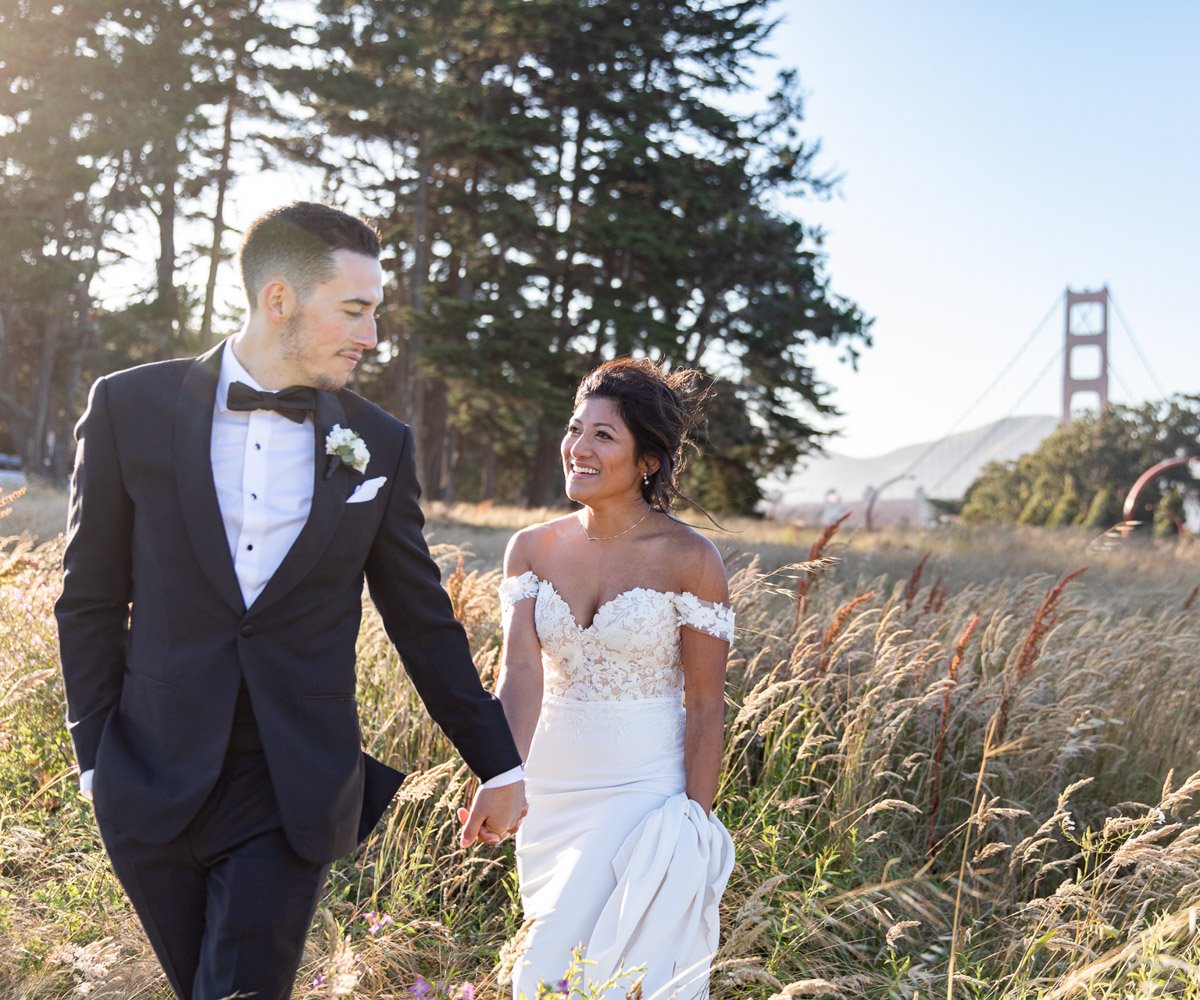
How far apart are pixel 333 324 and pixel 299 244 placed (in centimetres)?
17

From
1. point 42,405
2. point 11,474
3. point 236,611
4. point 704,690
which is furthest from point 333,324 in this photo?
point 42,405

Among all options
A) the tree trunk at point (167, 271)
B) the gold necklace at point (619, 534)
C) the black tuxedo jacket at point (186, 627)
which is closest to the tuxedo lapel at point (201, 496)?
the black tuxedo jacket at point (186, 627)

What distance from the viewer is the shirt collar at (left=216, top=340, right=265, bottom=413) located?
2.31m

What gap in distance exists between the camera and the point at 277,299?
7.52ft

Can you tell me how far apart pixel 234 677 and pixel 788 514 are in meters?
34.6

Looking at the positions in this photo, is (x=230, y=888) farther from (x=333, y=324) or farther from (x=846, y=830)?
(x=846, y=830)

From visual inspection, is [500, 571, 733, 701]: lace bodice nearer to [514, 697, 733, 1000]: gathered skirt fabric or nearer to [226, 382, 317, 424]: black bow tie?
[514, 697, 733, 1000]: gathered skirt fabric

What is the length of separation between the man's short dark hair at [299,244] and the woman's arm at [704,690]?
1.44m

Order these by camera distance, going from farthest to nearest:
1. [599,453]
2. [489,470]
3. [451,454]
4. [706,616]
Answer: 1. [489,470]
2. [451,454]
3. [599,453]
4. [706,616]

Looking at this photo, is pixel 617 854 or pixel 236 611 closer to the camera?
pixel 236 611

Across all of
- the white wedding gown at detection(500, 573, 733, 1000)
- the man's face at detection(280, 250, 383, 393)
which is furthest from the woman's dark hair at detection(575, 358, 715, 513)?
the man's face at detection(280, 250, 383, 393)

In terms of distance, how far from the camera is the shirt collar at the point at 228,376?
231cm

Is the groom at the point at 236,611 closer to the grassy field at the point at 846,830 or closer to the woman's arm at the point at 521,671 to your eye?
the grassy field at the point at 846,830

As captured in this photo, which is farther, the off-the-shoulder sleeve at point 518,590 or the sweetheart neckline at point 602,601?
the off-the-shoulder sleeve at point 518,590
